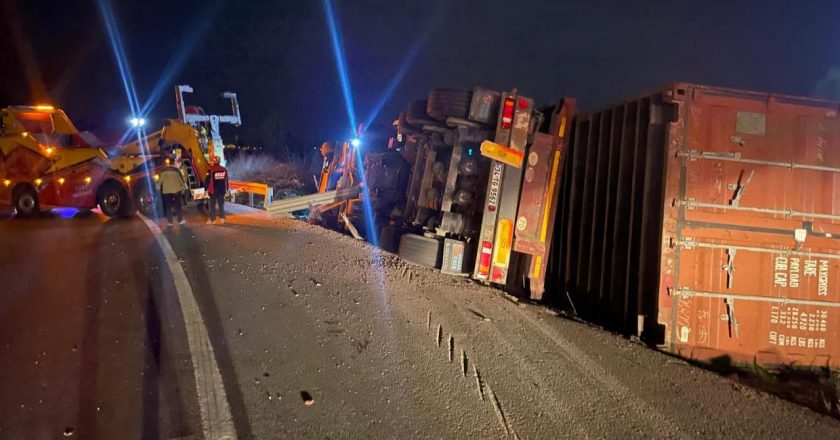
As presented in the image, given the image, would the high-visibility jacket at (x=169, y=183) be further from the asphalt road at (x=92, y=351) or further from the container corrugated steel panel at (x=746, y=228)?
the container corrugated steel panel at (x=746, y=228)

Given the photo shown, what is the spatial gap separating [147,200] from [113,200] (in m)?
0.71

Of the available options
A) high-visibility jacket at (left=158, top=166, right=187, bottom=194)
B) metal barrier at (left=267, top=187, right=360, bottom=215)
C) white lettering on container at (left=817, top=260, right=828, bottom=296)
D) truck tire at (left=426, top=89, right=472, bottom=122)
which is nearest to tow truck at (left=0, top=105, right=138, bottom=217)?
high-visibility jacket at (left=158, top=166, right=187, bottom=194)

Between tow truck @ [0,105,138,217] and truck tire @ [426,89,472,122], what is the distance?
9.27m

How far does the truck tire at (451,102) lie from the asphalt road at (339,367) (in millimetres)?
1962

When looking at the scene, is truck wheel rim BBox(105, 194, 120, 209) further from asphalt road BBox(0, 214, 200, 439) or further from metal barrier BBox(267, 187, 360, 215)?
asphalt road BBox(0, 214, 200, 439)

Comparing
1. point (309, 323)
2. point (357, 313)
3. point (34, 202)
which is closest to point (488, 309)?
point (357, 313)

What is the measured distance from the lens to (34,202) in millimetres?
12445

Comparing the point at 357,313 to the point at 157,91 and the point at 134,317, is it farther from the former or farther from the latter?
the point at 157,91

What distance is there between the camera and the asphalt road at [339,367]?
10.9ft

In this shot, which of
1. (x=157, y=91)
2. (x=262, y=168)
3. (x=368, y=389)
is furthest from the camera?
(x=157, y=91)

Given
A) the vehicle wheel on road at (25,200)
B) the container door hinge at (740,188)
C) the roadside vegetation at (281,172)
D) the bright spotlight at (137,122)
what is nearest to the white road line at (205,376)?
the container door hinge at (740,188)

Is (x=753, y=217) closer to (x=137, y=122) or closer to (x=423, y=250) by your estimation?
(x=423, y=250)

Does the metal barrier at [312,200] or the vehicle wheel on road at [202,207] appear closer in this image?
the metal barrier at [312,200]

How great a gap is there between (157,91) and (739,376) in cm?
3533
